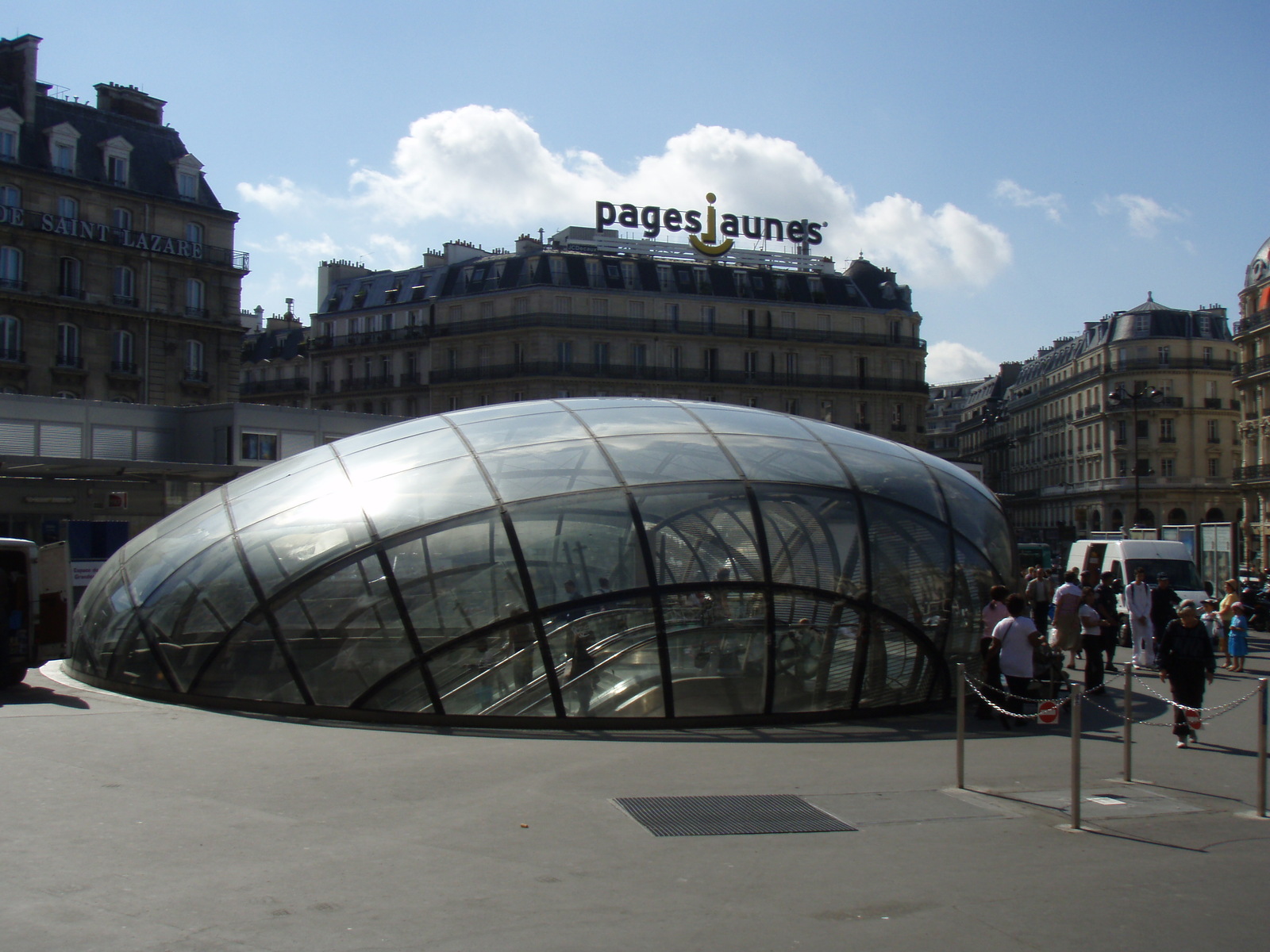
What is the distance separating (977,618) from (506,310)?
162 ft

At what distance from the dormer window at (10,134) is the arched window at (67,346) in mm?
6618

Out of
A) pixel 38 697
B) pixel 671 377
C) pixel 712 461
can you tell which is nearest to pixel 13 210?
pixel 671 377

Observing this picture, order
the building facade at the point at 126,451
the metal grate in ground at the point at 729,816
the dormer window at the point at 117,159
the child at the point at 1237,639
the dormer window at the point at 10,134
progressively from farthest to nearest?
the dormer window at the point at 117,159
the dormer window at the point at 10,134
the building facade at the point at 126,451
the child at the point at 1237,639
the metal grate in ground at the point at 729,816

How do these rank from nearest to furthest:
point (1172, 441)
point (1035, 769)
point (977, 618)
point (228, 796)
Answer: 1. point (228, 796)
2. point (1035, 769)
3. point (977, 618)
4. point (1172, 441)

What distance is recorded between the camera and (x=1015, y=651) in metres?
12.2

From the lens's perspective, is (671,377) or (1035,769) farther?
(671,377)

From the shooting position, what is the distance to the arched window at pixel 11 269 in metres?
43.2

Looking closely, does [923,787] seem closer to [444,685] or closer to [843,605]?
[843,605]

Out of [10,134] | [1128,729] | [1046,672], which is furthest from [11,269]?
[1128,729]

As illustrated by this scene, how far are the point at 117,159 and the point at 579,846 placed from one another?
158ft

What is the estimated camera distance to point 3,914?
5.61 m

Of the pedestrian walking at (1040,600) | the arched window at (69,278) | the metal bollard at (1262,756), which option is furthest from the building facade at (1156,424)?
the metal bollard at (1262,756)

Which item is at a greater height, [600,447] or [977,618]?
[600,447]

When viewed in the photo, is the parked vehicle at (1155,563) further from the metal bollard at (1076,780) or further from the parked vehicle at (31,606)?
the parked vehicle at (31,606)
